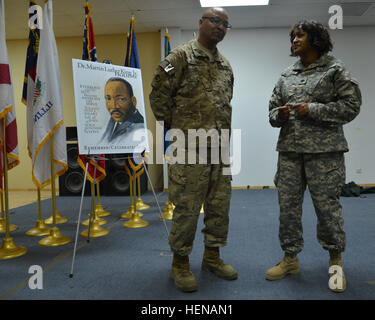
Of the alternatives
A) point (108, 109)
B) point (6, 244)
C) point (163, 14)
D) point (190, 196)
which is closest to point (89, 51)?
point (108, 109)

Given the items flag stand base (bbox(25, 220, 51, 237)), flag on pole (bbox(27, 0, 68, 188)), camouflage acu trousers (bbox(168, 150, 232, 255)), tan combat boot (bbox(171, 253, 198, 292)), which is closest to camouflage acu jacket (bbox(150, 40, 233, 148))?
camouflage acu trousers (bbox(168, 150, 232, 255))

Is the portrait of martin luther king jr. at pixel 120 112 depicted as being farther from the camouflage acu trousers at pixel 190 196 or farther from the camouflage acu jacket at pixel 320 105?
the camouflage acu jacket at pixel 320 105

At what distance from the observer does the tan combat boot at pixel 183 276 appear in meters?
1.61

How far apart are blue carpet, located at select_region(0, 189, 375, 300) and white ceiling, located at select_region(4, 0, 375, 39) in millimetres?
3060

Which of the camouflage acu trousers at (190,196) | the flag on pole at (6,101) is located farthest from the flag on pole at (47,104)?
the camouflage acu trousers at (190,196)

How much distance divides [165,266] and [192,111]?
40.8 inches

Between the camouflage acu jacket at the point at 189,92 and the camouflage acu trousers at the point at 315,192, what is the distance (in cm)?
48

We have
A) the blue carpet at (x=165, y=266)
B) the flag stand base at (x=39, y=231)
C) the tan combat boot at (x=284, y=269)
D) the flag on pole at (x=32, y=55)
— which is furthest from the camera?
the flag stand base at (x=39, y=231)

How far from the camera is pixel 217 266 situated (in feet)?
5.88

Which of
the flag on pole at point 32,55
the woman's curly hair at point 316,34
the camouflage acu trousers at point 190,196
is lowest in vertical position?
the camouflage acu trousers at point 190,196

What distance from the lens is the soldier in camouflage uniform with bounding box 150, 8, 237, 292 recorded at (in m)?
1.63

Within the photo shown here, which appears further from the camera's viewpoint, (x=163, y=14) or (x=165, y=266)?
(x=163, y=14)

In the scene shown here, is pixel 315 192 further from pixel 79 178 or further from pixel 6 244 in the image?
pixel 79 178

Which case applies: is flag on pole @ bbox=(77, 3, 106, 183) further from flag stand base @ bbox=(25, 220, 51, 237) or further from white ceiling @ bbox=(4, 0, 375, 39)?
white ceiling @ bbox=(4, 0, 375, 39)
